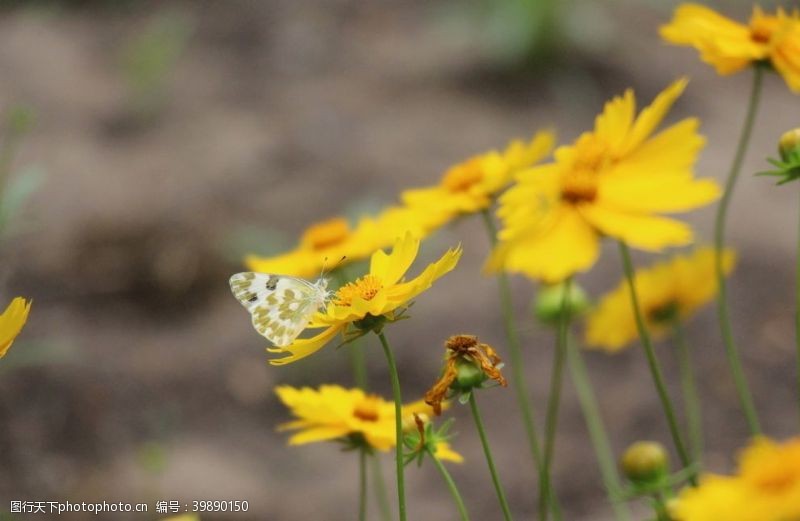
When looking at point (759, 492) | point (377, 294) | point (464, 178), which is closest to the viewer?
point (759, 492)

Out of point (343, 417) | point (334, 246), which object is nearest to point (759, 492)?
point (343, 417)

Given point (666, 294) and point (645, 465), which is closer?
point (645, 465)

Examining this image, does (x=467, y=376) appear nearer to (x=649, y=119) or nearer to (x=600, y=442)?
(x=649, y=119)

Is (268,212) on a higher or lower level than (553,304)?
higher

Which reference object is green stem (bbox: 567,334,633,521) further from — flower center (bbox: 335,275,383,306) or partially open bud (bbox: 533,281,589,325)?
flower center (bbox: 335,275,383,306)

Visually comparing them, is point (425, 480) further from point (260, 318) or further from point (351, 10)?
point (351, 10)

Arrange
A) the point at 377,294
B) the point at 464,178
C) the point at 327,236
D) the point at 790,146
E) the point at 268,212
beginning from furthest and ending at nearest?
the point at 268,212 < the point at 327,236 < the point at 464,178 < the point at 790,146 < the point at 377,294
